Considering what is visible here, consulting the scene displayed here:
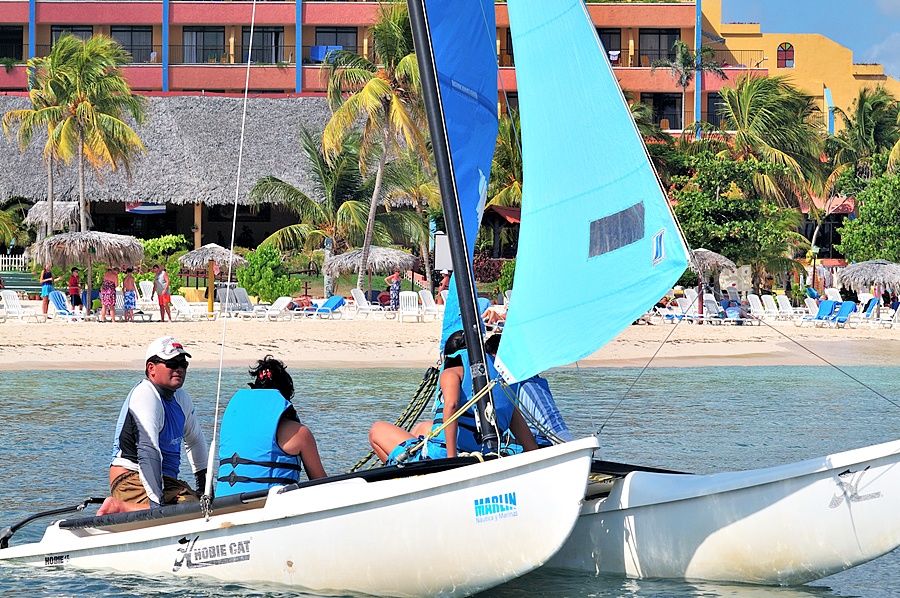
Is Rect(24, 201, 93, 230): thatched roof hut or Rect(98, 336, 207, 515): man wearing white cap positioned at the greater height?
Rect(24, 201, 93, 230): thatched roof hut

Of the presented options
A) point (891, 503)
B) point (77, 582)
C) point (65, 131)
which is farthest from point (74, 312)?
point (891, 503)

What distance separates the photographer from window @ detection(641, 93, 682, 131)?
55219 millimetres

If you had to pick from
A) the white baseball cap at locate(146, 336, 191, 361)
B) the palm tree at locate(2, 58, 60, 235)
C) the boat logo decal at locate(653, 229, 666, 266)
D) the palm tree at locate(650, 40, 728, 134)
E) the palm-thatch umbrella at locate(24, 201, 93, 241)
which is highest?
the palm tree at locate(650, 40, 728, 134)

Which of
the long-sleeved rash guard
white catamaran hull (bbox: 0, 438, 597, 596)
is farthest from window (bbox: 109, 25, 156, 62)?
white catamaran hull (bbox: 0, 438, 597, 596)

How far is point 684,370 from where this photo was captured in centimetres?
2422

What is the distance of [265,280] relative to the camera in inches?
1318

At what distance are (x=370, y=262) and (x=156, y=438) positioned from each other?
2714 centimetres

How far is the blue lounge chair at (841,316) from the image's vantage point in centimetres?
3080

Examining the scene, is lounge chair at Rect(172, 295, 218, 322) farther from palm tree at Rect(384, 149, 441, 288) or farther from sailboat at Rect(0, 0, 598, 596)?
sailboat at Rect(0, 0, 598, 596)

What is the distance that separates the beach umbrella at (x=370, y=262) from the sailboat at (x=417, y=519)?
1051 inches

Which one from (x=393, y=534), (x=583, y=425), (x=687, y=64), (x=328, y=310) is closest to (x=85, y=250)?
(x=328, y=310)

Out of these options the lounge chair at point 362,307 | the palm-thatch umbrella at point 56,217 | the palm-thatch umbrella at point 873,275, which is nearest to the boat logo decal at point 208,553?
the lounge chair at point 362,307

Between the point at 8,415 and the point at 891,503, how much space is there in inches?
489

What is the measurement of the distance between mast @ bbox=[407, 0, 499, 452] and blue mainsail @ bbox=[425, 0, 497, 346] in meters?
0.06
